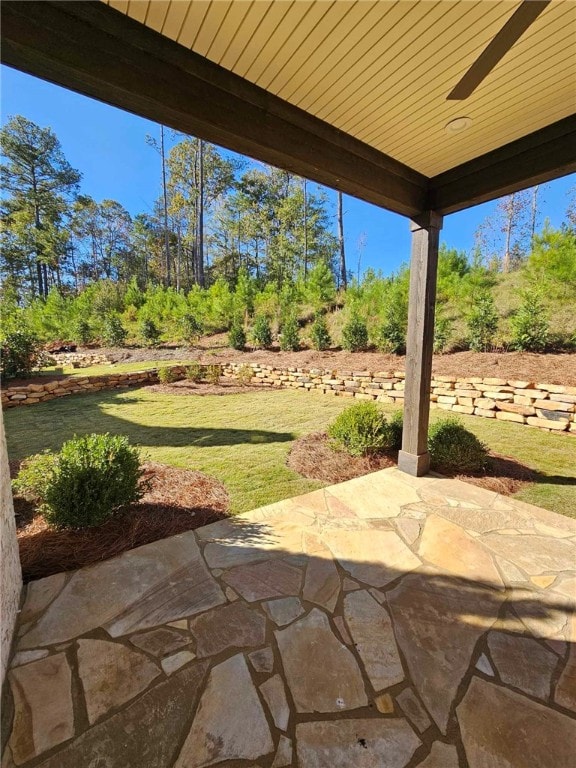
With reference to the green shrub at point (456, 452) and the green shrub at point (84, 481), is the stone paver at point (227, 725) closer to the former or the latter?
the green shrub at point (84, 481)

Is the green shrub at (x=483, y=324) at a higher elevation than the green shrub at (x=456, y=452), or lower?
higher

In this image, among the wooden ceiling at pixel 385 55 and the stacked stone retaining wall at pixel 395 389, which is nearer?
the wooden ceiling at pixel 385 55

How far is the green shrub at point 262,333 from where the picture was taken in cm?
1097

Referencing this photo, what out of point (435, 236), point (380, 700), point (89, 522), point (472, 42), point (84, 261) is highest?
point (84, 261)

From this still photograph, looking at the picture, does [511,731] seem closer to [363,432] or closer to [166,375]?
[363,432]

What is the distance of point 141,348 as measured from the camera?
12.8 meters

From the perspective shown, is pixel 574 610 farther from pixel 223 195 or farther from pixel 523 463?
pixel 223 195

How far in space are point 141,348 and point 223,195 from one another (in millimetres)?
12684

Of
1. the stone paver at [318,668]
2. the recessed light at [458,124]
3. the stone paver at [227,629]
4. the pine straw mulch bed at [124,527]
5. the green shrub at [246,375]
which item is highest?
the recessed light at [458,124]

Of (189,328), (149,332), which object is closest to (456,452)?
(189,328)

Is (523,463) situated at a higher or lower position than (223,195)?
lower

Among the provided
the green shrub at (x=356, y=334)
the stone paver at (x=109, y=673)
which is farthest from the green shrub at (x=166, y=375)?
the stone paver at (x=109, y=673)

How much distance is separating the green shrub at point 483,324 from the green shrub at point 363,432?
4.20m

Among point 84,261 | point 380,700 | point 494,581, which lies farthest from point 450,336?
point 84,261
